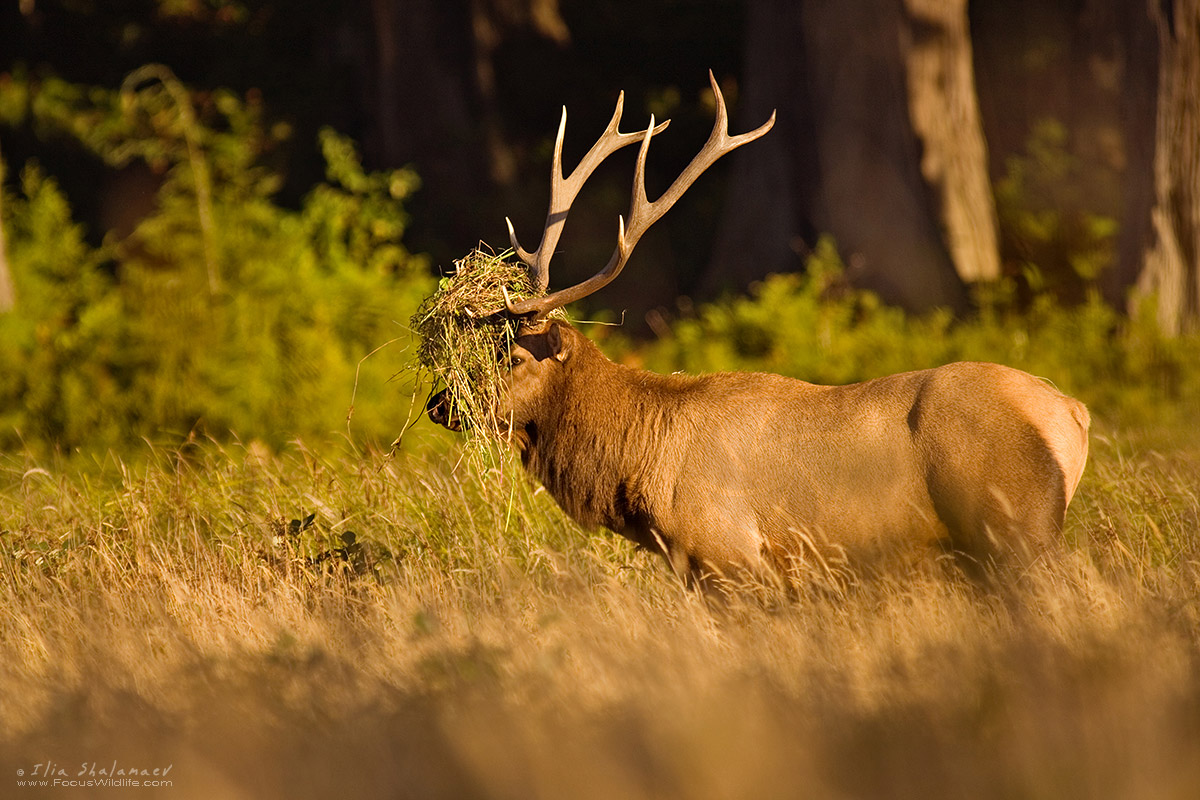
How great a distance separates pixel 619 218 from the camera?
19.1 ft

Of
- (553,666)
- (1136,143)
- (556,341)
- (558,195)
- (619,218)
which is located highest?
(558,195)

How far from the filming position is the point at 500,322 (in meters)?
5.68

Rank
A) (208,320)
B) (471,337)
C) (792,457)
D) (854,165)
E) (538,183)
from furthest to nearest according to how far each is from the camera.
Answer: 1. (538,183)
2. (854,165)
3. (208,320)
4. (471,337)
5. (792,457)

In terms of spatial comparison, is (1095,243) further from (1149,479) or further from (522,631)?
(522,631)

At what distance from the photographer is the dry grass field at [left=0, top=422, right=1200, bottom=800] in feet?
10.5

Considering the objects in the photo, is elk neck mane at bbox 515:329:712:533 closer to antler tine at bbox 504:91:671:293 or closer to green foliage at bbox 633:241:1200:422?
antler tine at bbox 504:91:671:293

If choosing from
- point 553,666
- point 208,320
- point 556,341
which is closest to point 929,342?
point 208,320

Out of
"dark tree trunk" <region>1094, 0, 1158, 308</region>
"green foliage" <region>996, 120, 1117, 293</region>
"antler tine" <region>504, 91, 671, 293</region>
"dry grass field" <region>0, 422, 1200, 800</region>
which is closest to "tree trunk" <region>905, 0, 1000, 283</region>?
"green foliage" <region>996, 120, 1117, 293</region>

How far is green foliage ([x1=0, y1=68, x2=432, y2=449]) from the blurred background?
1.3 inches

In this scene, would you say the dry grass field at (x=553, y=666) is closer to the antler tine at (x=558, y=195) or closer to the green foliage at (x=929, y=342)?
the antler tine at (x=558, y=195)

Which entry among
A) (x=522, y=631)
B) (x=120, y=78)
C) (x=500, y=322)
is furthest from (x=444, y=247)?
(x=522, y=631)

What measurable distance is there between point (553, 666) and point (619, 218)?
2.50m

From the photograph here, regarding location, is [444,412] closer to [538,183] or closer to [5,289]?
[5,289]

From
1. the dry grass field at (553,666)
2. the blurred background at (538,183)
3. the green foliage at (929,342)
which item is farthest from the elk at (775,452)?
the green foliage at (929,342)
